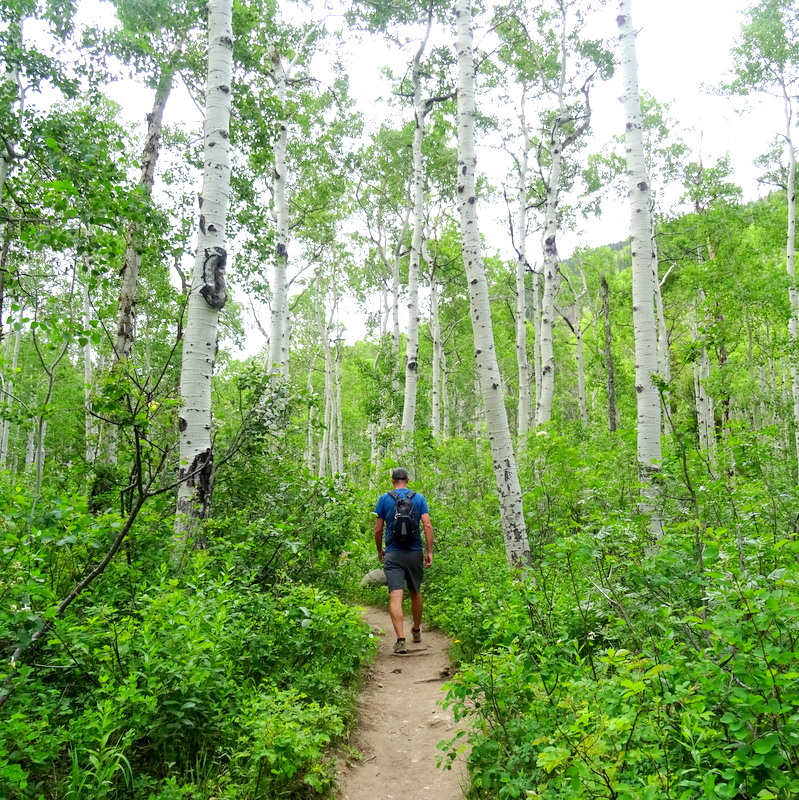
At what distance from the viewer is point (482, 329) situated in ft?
22.4

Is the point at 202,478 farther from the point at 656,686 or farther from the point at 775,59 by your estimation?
the point at 775,59

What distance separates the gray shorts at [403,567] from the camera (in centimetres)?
577

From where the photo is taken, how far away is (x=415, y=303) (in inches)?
556

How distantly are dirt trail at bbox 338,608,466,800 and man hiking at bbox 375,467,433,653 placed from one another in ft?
1.24

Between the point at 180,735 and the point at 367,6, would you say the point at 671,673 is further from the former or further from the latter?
the point at 367,6

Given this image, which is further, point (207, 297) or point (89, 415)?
point (89, 415)

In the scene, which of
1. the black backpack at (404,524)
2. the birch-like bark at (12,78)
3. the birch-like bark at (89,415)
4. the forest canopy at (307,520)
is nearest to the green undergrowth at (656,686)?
the forest canopy at (307,520)

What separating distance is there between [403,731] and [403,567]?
1913mm

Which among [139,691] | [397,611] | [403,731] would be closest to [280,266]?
[397,611]

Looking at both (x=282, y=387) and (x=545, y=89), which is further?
(x=545, y=89)

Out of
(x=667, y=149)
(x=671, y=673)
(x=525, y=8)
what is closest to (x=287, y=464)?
(x=671, y=673)

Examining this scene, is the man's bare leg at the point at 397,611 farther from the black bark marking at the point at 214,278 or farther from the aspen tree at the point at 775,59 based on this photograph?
the aspen tree at the point at 775,59

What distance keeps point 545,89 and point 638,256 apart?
11.3m

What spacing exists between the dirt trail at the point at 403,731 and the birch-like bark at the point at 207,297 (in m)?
2.20
